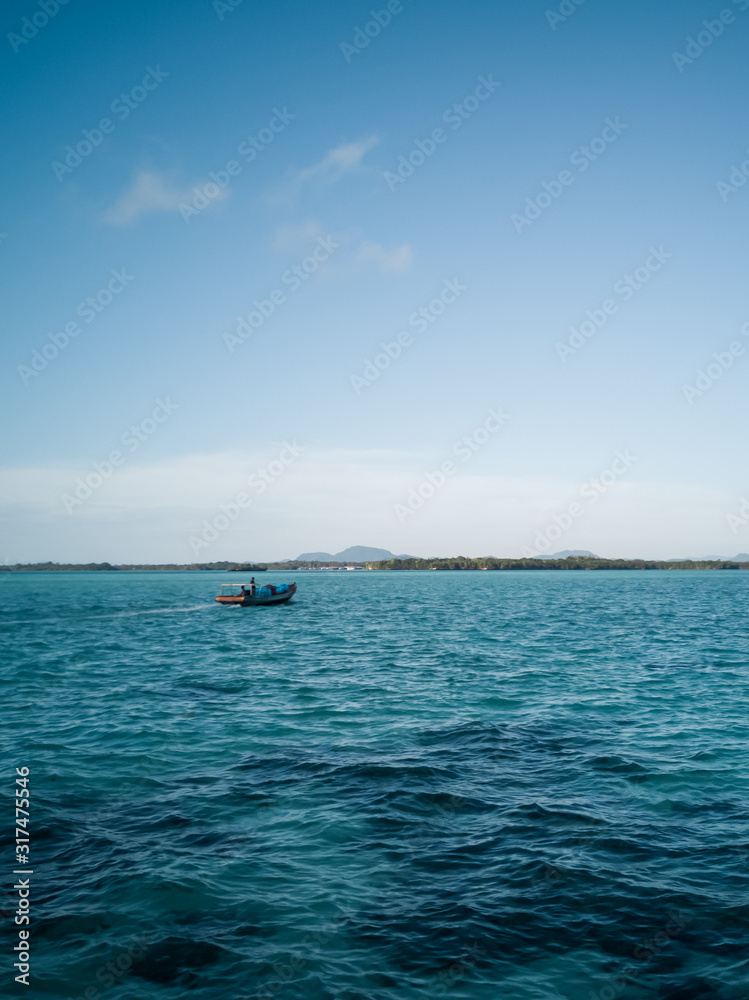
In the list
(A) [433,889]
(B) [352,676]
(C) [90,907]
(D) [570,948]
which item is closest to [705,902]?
(D) [570,948]

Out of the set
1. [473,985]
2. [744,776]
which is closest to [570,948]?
[473,985]

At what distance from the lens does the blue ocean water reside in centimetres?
929

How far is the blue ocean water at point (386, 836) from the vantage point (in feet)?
30.5

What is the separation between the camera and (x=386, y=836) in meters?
13.3

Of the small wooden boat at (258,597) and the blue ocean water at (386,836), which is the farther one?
the small wooden boat at (258,597)

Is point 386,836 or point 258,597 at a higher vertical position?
point 386,836

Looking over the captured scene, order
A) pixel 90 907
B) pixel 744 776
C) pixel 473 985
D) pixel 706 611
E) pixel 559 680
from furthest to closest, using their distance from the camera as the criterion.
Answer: pixel 706 611
pixel 559 680
pixel 744 776
pixel 90 907
pixel 473 985

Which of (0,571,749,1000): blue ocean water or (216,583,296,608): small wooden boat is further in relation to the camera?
(216,583,296,608): small wooden boat

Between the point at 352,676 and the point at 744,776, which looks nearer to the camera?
the point at 744,776

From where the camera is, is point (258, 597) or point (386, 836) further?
point (258, 597)

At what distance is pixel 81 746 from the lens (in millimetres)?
19688

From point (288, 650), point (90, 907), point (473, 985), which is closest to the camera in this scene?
point (473, 985)

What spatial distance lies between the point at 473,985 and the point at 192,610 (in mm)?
79079

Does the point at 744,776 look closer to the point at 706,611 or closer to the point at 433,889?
the point at 433,889
